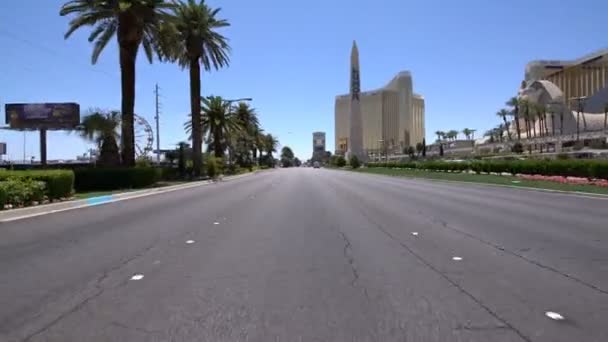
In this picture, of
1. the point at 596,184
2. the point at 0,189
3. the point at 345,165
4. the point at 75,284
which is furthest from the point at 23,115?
the point at 345,165

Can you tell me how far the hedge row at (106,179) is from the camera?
32.0 meters

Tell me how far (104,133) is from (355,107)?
113 metres

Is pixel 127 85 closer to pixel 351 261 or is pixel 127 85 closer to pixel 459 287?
pixel 351 261

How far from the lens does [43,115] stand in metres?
68.9

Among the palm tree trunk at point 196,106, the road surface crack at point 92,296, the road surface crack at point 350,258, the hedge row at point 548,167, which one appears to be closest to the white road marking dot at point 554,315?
the road surface crack at point 350,258

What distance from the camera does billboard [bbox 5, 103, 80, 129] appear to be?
6806cm

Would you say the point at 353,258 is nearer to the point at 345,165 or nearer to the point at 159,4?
the point at 159,4

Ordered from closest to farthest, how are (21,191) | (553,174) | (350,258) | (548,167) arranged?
(350,258) < (21,191) < (553,174) < (548,167)

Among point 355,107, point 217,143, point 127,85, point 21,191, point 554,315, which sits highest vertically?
point 355,107

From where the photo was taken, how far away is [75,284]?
300 inches

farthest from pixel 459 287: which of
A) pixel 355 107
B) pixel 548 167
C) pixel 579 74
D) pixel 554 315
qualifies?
pixel 579 74

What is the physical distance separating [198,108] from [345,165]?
346 ft

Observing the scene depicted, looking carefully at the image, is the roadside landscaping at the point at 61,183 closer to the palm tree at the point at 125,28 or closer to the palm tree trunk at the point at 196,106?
the palm tree at the point at 125,28

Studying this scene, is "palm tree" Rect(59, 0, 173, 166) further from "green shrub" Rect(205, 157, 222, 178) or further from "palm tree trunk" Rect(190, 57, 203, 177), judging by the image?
"green shrub" Rect(205, 157, 222, 178)
